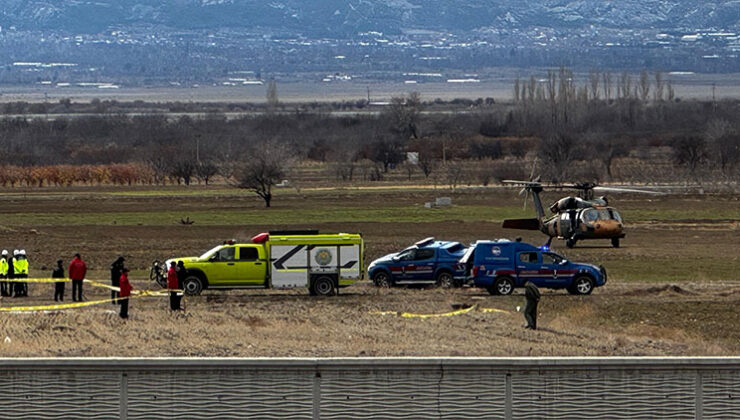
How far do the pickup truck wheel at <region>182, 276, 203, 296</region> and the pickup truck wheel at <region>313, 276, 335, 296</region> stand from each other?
2.82m

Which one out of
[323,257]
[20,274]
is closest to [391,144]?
[323,257]

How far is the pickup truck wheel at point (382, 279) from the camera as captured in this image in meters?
35.5

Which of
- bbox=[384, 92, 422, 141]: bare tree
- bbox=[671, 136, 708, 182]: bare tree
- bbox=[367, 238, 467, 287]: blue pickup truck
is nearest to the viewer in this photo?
bbox=[367, 238, 467, 287]: blue pickup truck

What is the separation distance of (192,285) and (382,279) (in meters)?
5.23

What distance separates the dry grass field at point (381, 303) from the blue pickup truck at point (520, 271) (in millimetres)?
400

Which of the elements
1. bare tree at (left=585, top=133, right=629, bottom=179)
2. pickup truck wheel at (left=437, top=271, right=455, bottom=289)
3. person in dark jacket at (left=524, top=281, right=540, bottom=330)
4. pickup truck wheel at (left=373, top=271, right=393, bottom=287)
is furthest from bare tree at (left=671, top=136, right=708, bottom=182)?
person in dark jacket at (left=524, top=281, right=540, bottom=330)

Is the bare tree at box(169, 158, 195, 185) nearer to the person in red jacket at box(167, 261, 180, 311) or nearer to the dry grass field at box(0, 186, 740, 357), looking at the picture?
the dry grass field at box(0, 186, 740, 357)

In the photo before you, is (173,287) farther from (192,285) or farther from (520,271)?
(520,271)

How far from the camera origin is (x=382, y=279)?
35.6 m

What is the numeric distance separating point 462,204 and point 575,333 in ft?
148

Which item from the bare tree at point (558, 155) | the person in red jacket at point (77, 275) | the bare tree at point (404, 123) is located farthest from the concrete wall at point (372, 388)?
the bare tree at point (404, 123)

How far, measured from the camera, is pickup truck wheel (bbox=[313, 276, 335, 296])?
33500mm

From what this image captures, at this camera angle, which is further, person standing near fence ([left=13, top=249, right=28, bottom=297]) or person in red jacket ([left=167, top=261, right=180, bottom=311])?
person standing near fence ([left=13, top=249, right=28, bottom=297])

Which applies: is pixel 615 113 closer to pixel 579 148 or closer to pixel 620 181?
pixel 579 148
